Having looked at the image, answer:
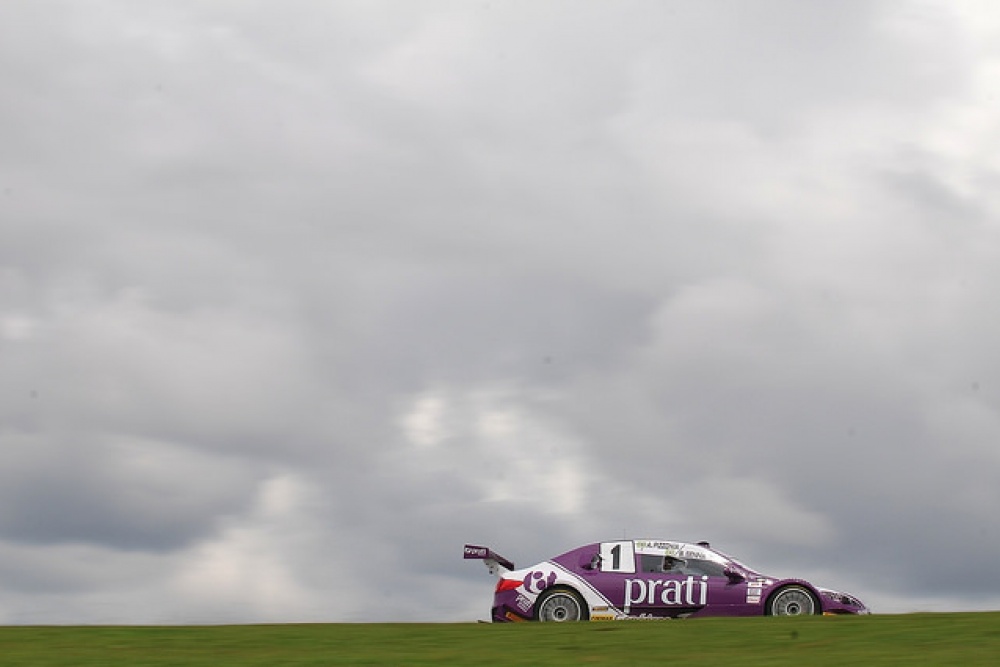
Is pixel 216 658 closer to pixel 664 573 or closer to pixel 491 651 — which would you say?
pixel 491 651


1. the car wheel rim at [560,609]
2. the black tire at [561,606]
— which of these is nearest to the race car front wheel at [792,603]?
the black tire at [561,606]

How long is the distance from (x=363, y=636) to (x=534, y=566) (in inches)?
251

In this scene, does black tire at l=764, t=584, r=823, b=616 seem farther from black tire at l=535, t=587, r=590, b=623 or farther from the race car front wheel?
black tire at l=535, t=587, r=590, b=623

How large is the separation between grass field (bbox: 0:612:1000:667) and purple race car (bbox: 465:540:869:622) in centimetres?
382

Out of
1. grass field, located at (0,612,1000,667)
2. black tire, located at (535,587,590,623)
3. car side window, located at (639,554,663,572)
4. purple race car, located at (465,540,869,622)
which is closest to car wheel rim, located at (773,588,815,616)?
purple race car, located at (465,540,869,622)

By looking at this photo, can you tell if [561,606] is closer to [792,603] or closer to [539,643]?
[792,603]

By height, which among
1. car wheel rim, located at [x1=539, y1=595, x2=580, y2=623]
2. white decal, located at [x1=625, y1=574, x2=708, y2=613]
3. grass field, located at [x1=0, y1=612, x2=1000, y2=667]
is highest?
white decal, located at [x1=625, y1=574, x2=708, y2=613]

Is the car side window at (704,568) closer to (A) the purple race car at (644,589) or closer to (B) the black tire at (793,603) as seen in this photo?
(A) the purple race car at (644,589)

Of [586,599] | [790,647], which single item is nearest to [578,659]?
[790,647]

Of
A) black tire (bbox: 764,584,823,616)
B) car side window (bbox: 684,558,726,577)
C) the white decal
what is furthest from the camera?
car side window (bbox: 684,558,726,577)

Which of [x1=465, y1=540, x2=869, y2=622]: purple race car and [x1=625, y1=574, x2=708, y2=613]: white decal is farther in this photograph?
[x1=625, y1=574, x2=708, y2=613]: white decal

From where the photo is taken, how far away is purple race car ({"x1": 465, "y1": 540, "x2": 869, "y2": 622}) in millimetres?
20797

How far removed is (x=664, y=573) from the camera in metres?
21.3

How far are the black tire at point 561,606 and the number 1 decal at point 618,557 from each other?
0.67m
